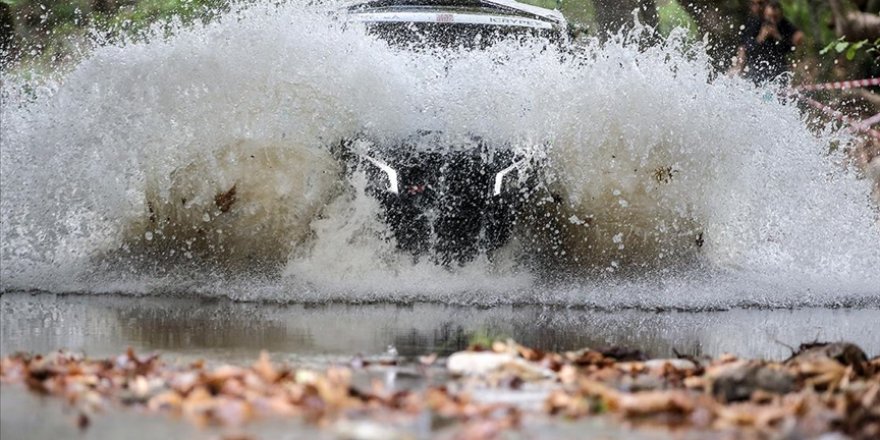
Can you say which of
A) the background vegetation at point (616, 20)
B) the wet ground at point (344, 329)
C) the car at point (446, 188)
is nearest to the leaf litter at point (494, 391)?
the wet ground at point (344, 329)

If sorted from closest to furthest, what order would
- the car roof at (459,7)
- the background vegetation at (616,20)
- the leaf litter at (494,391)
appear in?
the leaf litter at (494,391) < the car roof at (459,7) < the background vegetation at (616,20)

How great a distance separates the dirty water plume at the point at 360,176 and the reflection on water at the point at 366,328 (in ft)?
1.77

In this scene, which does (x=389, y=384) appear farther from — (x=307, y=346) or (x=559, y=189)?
(x=559, y=189)

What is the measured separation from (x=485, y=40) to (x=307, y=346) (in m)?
5.17

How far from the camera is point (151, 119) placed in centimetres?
1231

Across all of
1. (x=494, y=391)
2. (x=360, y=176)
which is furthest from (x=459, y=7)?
(x=494, y=391)

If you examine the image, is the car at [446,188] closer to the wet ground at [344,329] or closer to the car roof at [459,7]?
the wet ground at [344,329]

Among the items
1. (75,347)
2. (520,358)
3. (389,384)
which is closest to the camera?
(389,384)

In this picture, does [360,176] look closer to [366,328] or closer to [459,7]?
[459,7]

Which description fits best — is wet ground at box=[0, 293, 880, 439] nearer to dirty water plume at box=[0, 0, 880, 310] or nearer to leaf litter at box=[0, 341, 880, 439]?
leaf litter at box=[0, 341, 880, 439]

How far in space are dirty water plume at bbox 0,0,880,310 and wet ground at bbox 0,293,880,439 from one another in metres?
0.56

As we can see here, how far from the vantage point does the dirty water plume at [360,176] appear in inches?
452

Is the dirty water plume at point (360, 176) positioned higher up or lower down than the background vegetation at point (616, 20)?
lower down

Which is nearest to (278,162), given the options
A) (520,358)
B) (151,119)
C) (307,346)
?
(151,119)
